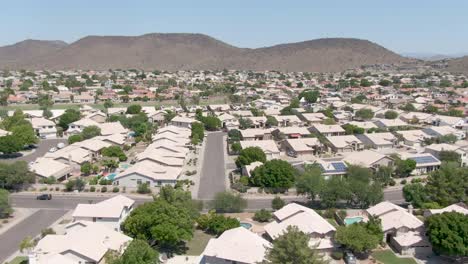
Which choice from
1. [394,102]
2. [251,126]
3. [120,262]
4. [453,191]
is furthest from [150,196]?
[394,102]

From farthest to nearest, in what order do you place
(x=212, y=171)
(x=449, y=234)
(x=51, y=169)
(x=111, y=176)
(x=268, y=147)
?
(x=268, y=147)
(x=212, y=171)
(x=111, y=176)
(x=51, y=169)
(x=449, y=234)

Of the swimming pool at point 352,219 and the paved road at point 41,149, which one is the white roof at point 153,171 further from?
the swimming pool at point 352,219

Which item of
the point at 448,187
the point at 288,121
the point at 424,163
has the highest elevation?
the point at 448,187

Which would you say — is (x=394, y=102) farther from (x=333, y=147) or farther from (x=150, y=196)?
(x=150, y=196)

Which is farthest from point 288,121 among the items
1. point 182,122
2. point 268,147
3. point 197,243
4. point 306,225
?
point 197,243

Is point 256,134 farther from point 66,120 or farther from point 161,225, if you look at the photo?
point 161,225
